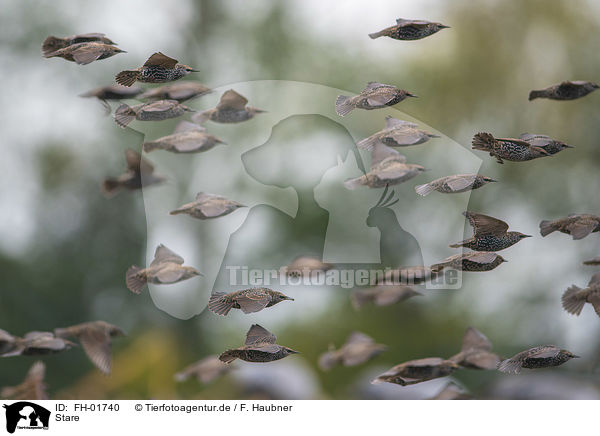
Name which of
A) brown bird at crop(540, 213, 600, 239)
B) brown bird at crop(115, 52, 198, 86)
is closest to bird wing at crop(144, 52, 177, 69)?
brown bird at crop(115, 52, 198, 86)

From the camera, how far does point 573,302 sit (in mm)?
305

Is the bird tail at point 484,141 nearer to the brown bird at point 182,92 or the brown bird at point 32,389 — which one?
the brown bird at point 182,92

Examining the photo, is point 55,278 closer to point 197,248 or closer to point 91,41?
point 197,248

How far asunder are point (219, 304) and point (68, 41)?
0.58 feet

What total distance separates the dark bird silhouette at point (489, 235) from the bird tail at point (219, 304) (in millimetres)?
114

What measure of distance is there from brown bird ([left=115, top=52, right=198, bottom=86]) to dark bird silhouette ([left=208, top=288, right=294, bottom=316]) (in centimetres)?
11

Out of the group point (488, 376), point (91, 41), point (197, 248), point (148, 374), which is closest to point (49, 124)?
point (197, 248)

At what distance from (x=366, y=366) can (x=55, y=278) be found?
18.9 inches

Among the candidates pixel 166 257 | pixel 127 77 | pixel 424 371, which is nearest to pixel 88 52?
pixel 127 77

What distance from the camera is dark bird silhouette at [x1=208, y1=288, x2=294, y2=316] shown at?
0.27 meters

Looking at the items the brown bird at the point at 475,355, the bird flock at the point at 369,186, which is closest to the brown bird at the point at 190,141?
the bird flock at the point at 369,186

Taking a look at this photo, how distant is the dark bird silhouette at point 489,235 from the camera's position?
0.91ft
